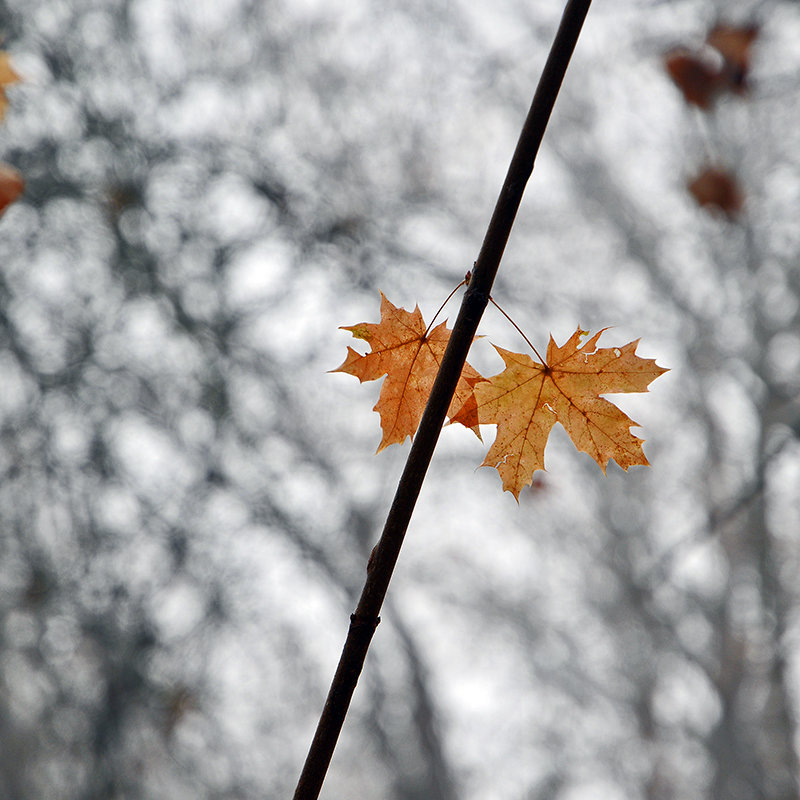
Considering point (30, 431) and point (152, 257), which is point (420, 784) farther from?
point (152, 257)

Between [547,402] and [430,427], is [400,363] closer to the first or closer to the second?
[547,402]

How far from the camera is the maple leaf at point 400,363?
966mm

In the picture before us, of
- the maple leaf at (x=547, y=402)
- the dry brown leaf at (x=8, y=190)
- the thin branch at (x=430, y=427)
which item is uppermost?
the dry brown leaf at (x=8, y=190)

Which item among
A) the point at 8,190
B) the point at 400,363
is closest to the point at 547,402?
the point at 400,363

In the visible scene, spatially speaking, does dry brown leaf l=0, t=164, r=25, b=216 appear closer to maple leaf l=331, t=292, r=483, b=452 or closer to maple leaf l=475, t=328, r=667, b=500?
maple leaf l=331, t=292, r=483, b=452

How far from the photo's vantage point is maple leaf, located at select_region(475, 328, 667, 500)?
3.10ft

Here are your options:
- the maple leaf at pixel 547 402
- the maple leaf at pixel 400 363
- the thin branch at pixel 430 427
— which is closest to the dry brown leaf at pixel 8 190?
the maple leaf at pixel 400 363

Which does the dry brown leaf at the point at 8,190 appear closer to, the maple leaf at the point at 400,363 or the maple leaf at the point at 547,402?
the maple leaf at the point at 400,363

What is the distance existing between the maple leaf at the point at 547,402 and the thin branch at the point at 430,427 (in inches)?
14.5

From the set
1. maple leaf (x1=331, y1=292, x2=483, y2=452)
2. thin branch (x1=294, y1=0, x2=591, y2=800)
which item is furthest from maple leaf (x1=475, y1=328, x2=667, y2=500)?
thin branch (x1=294, y1=0, x2=591, y2=800)

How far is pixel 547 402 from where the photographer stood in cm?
99

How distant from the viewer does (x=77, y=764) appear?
635cm

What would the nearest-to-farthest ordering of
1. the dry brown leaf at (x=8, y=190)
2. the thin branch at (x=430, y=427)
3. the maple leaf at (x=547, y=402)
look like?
the thin branch at (x=430, y=427), the maple leaf at (x=547, y=402), the dry brown leaf at (x=8, y=190)

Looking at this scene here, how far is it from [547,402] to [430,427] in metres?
0.47
